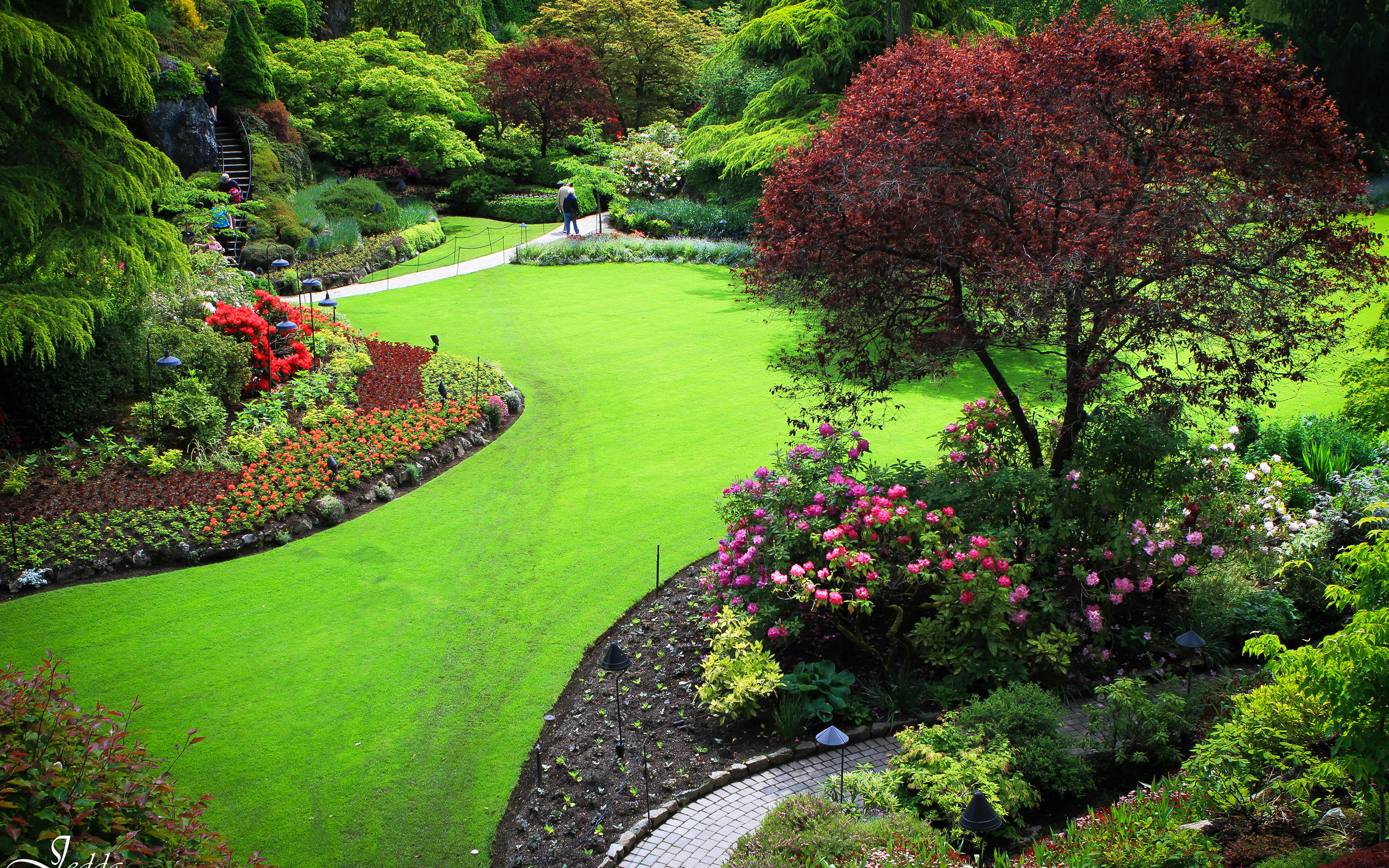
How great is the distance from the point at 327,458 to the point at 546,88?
24.1 meters

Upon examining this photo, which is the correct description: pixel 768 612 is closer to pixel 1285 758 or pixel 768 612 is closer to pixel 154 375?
pixel 1285 758

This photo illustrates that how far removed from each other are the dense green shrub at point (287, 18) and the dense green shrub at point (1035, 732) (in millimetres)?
32993

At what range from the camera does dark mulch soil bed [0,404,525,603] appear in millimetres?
9039

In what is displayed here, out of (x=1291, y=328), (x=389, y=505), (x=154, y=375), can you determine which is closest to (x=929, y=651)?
(x=1291, y=328)

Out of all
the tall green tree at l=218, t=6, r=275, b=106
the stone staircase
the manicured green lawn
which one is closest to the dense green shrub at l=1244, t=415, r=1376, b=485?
the manicured green lawn

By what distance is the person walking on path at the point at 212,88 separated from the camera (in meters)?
24.2

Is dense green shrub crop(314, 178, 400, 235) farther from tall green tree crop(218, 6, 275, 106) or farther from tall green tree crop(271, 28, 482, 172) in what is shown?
tall green tree crop(218, 6, 275, 106)

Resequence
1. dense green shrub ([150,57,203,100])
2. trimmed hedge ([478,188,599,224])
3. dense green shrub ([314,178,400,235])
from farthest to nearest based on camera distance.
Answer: trimmed hedge ([478,188,599,224]), dense green shrub ([314,178,400,235]), dense green shrub ([150,57,203,100])

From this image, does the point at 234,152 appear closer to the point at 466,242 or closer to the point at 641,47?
the point at 466,242

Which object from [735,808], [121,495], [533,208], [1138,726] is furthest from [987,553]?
[533,208]

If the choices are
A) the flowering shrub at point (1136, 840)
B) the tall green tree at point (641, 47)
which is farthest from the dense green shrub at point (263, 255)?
the flowering shrub at point (1136, 840)

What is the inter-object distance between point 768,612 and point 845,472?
1.85m

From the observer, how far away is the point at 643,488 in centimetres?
1109

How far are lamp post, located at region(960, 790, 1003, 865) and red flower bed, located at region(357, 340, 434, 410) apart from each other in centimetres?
1007
